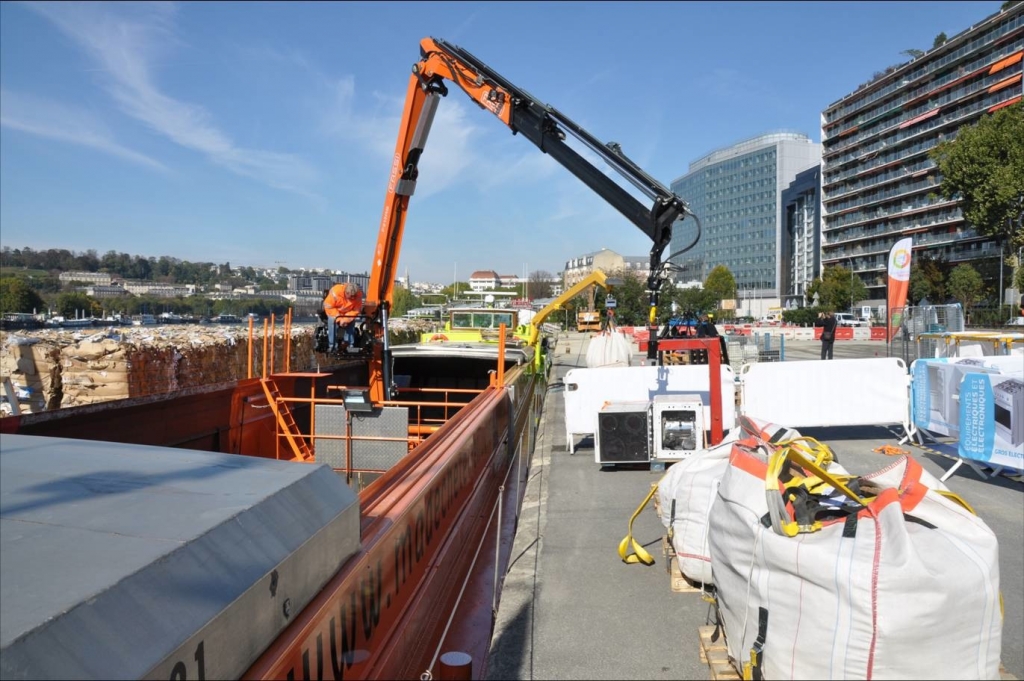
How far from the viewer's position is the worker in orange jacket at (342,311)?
9125mm

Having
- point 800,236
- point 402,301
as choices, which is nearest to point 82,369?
point 402,301

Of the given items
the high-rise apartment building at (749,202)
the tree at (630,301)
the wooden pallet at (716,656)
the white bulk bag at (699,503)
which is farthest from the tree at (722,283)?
the wooden pallet at (716,656)

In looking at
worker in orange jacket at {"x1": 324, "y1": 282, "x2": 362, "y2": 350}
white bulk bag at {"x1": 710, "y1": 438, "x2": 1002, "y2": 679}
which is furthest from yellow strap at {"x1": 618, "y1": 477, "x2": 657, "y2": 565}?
worker in orange jacket at {"x1": 324, "y1": 282, "x2": 362, "y2": 350}

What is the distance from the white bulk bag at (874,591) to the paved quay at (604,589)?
0.09 meters

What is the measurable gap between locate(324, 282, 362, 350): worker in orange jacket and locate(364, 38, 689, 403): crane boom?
434 mm

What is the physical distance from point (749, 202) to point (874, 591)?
134921 millimetres

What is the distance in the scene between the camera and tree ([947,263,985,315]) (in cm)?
5419

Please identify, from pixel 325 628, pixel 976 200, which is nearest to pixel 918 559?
pixel 325 628

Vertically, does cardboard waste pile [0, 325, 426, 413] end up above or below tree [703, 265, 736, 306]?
below

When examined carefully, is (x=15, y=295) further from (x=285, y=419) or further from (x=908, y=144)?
(x=908, y=144)

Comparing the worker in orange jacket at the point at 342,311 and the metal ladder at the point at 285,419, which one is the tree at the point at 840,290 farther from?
the metal ladder at the point at 285,419

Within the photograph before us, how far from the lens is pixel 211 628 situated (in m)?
1.67

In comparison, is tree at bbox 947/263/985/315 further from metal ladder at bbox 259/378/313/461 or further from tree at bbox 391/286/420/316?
metal ladder at bbox 259/378/313/461

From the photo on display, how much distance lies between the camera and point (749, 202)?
127 meters
